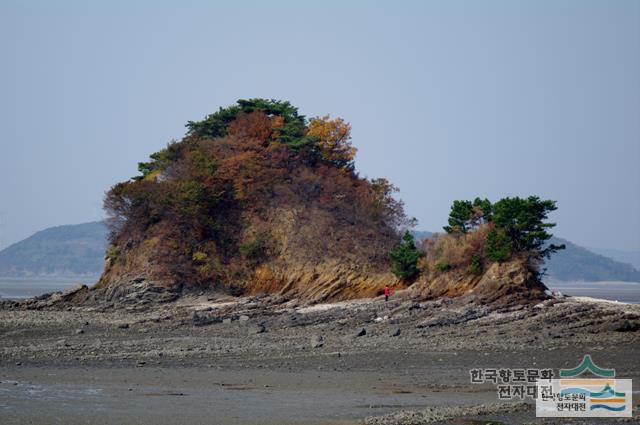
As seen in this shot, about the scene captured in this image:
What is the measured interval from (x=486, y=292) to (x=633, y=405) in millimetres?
17018

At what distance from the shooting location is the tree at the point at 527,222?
36.2 metres

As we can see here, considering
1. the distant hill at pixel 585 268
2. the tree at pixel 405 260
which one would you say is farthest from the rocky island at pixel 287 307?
→ the distant hill at pixel 585 268

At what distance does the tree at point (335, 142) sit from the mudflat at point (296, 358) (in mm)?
10949

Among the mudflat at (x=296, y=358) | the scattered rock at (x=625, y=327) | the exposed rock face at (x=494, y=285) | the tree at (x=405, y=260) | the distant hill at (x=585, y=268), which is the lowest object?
the mudflat at (x=296, y=358)

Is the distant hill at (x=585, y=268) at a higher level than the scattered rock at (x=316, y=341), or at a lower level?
higher

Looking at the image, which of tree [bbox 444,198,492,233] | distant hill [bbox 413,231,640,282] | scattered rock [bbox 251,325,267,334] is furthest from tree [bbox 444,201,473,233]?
distant hill [bbox 413,231,640,282]

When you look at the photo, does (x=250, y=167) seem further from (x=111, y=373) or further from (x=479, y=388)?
(x=479, y=388)

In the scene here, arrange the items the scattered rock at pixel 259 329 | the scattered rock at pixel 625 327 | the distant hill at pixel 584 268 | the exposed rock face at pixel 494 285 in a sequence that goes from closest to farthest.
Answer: the scattered rock at pixel 625 327, the scattered rock at pixel 259 329, the exposed rock face at pixel 494 285, the distant hill at pixel 584 268

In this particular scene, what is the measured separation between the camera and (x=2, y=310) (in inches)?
1748

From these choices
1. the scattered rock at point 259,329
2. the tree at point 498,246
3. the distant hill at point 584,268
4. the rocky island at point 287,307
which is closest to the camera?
the rocky island at point 287,307

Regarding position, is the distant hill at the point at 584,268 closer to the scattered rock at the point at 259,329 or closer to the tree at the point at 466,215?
the tree at the point at 466,215

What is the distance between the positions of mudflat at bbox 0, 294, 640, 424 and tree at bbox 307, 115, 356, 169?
35.9 ft

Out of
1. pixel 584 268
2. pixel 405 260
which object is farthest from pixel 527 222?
pixel 584 268

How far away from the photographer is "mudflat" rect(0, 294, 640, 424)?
18.5 m
